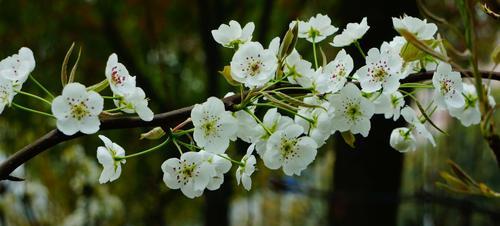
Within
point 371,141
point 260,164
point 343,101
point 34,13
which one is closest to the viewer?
point 343,101

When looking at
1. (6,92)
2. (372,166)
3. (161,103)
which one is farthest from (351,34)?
(161,103)

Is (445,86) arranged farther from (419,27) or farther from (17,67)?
(17,67)

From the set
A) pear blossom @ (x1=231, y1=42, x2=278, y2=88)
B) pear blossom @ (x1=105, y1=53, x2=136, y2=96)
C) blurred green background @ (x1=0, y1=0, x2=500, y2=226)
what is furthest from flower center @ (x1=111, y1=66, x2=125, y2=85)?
blurred green background @ (x1=0, y1=0, x2=500, y2=226)

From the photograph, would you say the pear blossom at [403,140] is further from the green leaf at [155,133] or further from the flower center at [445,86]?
the green leaf at [155,133]

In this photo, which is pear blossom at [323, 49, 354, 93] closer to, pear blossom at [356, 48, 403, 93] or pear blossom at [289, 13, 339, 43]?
pear blossom at [356, 48, 403, 93]

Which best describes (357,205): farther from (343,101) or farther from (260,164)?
(343,101)

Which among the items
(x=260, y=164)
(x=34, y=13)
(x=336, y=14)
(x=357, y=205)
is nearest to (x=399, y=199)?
(x=357, y=205)
